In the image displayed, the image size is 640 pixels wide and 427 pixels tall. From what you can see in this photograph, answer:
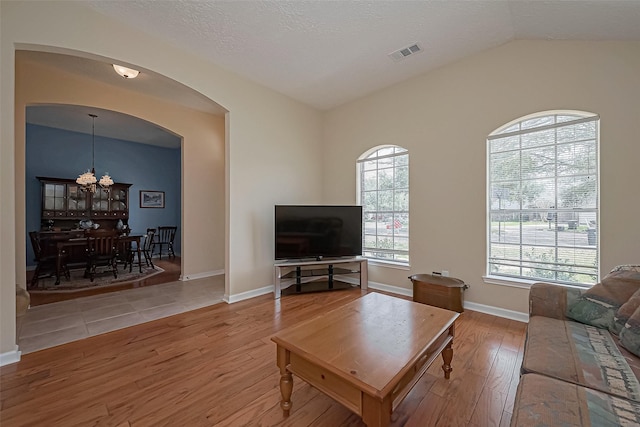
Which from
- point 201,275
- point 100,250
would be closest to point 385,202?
point 201,275

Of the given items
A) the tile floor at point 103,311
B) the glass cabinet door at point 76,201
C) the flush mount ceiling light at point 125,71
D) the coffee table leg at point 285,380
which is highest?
the flush mount ceiling light at point 125,71

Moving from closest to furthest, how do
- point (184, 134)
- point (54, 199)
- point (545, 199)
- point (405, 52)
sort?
point (545, 199), point (405, 52), point (184, 134), point (54, 199)

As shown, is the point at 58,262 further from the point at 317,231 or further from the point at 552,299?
the point at 552,299

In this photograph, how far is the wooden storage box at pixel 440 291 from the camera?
3.02 m

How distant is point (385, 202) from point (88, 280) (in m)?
5.37

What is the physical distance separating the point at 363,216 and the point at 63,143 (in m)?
7.47

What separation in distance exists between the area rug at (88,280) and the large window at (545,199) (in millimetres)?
5834

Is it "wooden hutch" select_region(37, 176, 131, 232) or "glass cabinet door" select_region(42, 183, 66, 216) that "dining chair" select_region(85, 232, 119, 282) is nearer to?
"wooden hutch" select_region(37, 176, 131, 232)

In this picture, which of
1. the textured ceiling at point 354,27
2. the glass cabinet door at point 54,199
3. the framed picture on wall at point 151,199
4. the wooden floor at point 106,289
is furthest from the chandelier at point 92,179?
the textured ceiling at point 354,27

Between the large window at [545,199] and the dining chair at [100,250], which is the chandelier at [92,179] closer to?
the dining chair at [100,250]

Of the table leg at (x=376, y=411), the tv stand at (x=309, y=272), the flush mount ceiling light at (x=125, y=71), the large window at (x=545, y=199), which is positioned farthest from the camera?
the tv stand at (x=309, y=272)

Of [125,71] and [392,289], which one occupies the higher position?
[125,71]

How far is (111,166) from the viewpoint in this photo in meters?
6.77

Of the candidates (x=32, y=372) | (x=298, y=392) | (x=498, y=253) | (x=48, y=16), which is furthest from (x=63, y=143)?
(x=498, y=253)
